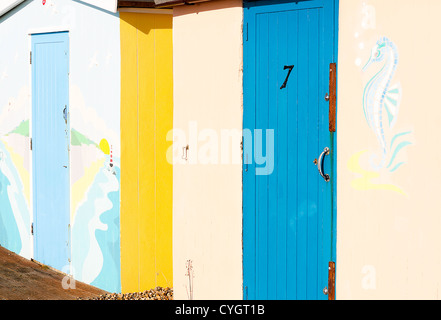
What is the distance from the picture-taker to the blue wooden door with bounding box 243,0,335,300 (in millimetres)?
5273

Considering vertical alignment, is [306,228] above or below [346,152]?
below

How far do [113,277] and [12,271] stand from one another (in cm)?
172

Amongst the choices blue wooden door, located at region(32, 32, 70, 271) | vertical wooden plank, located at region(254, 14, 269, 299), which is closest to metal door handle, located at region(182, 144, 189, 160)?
vertical wooden plank, located at region(254, 14, 269, 299)

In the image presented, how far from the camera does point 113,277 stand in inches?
280

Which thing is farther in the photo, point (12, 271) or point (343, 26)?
point (12, 271)

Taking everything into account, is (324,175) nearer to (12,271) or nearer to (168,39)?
(168,39)

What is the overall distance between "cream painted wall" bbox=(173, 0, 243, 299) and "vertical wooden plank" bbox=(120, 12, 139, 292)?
2.79 ft

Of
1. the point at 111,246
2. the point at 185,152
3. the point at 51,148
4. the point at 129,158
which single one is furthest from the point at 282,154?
the point at 51,148

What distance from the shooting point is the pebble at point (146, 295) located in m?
6.85

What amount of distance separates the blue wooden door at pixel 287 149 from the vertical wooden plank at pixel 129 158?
1643 millimetres

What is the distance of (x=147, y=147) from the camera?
7.00 meters

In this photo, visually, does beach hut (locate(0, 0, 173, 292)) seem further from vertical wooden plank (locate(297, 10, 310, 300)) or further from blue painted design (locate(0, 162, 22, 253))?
vertical wooden plank (locate(297, 10, 310, 300))

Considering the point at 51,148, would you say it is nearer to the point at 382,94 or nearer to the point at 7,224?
the point at 7,224
